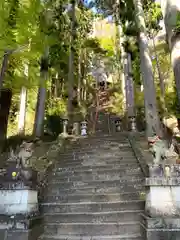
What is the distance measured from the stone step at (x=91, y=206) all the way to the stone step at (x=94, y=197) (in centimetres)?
20

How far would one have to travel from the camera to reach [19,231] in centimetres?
471

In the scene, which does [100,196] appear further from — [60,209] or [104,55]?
[104,55]

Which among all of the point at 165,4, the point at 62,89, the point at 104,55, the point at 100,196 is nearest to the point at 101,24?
the point at 104,55

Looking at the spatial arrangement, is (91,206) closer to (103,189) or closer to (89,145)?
(103,189)

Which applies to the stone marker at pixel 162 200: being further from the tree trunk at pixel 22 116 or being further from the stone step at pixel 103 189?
the tree trunk at pixel 22 116

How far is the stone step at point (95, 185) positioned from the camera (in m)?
6.48

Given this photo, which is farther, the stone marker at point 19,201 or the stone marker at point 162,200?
the stone marker at point 19,201

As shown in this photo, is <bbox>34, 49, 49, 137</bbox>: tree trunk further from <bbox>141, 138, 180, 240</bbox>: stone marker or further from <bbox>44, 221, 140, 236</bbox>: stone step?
<bbox>141, 138, 180, 240</bbox>: stone marker

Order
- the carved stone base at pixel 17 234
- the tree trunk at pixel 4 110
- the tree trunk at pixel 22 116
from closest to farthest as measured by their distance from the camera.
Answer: the carved stone base at pixel 17 234, the tree trunk at pixel 4 110, the tree trunk at pixel 22 116

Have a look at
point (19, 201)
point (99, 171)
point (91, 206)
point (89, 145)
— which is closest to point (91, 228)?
point (91, 206)

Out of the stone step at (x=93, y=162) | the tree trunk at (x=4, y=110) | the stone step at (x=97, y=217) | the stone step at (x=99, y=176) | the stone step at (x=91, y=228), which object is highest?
the tree trunk at (x=4, y=110)

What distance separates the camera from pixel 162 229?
435cm

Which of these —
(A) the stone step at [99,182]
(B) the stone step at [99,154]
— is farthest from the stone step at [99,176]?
(B) the stone step at [99,154]

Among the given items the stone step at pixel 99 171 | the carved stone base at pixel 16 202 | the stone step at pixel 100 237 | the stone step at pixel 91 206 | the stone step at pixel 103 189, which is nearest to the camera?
the stone step at pixel 100 237
